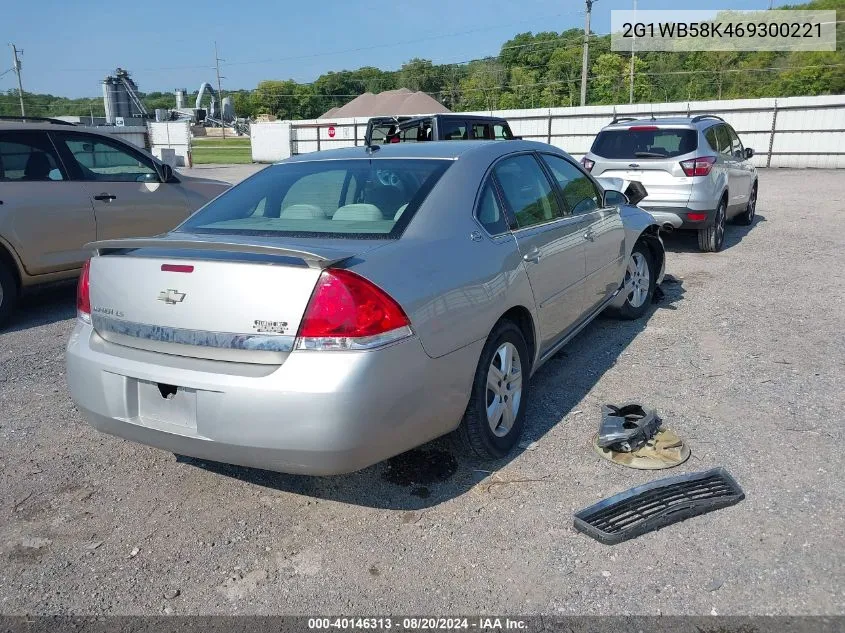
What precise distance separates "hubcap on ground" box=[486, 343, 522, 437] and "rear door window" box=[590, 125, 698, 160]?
6034mm

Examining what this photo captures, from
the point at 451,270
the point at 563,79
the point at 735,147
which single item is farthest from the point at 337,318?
the point at 563,79

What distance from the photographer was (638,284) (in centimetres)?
593

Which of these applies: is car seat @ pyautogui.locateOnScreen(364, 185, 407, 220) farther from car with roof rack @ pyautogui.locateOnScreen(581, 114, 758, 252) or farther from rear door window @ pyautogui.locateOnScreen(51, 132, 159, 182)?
car with roof rack @ pyautogui.locateOnScreen(581, 114, 758, 252)

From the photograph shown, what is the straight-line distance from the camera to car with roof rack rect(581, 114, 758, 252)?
27.6ft

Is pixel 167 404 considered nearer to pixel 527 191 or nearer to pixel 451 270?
pixel 451 270

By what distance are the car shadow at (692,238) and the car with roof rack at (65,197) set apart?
654 cm

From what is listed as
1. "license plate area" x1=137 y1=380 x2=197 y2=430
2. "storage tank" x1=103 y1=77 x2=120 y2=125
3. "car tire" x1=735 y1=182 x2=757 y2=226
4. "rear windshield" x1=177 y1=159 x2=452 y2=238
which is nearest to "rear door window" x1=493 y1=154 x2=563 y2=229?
"rear windshield" x1=177 y1=159 x2=452 y2=238

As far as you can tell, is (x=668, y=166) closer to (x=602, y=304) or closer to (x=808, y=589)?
(x=602, y=304)

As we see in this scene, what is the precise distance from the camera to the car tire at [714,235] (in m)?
8.76

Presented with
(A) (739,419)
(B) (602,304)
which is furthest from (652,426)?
(B) (602,304)

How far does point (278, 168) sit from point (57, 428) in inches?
80.0

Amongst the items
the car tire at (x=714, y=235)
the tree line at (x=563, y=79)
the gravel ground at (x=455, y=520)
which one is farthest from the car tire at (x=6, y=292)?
the tree line at (x=563, y=79)

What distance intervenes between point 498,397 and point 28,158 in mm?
5193

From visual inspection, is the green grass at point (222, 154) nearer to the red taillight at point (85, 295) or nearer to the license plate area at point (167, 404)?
the red taillight at point (85, 295)
